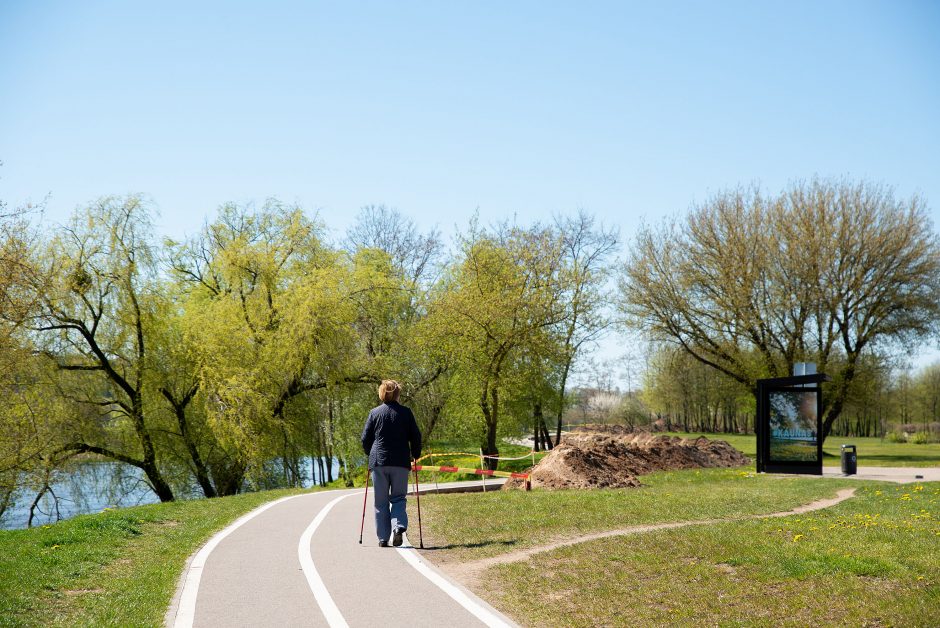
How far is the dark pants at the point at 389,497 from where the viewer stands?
10.3 meters

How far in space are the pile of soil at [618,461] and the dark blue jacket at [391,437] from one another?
32.3 ft

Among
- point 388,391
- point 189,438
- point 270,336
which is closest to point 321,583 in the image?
point 388,391

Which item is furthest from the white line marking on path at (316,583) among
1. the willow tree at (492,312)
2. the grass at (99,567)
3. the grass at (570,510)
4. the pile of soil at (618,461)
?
the willow tree at (492,312)

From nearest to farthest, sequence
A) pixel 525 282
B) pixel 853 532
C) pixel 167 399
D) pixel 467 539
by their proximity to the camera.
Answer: pixel 853 532 → pixel 467 539 → pixel 167 399 → pixel 525 282

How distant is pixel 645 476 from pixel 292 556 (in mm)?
15835

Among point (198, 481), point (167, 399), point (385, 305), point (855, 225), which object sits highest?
point (855, 225)

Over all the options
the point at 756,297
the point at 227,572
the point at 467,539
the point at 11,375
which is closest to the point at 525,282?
the point at 756,297

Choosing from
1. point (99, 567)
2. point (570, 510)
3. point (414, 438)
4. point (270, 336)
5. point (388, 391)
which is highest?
point (270, 336)

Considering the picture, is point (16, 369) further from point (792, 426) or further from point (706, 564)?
point (792, 426)

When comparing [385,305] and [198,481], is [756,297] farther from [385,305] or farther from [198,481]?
[198,481]

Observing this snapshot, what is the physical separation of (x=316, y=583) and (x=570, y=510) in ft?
21.8

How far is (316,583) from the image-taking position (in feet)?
26.5

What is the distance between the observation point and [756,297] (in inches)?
1559

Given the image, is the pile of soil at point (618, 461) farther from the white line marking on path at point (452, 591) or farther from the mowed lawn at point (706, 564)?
the white line marking on path at point (452, 591)
